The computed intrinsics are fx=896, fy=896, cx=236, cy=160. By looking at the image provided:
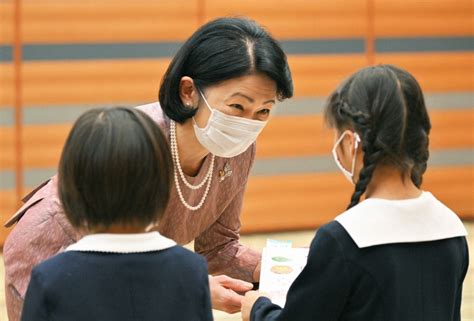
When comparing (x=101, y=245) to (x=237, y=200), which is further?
(x=237, y=200)

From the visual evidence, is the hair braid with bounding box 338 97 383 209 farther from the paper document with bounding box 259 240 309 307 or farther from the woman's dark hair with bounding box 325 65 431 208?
the paper document with bounding box 259 240 309 307

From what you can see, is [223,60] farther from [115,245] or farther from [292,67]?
[292,67]

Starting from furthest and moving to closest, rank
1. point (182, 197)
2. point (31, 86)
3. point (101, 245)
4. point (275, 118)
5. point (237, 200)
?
1. point (275, 118)
2. point (31, 86)
3. point (237, 200)
4. point (182, 197)
5. point (101, 245)

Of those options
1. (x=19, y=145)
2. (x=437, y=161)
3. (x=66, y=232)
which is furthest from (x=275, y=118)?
(x=66, y=232)

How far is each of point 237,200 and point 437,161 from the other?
14.2 feet

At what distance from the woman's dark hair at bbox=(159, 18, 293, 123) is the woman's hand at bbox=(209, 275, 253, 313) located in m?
0.46

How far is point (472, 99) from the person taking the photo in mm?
6848

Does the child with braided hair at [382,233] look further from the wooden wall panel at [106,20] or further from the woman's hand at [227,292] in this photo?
the wooden wall panel at [106,20]

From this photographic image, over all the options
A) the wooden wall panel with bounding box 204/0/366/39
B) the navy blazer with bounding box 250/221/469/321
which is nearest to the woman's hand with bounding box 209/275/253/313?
the navy blazer with bounding box 250/221/469/321

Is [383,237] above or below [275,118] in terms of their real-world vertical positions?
above

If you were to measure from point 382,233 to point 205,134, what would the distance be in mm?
741

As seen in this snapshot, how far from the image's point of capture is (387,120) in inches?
74.0

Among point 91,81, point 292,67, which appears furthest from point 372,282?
point 292,67

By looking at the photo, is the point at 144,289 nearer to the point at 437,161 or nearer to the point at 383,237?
the point at 383,237
